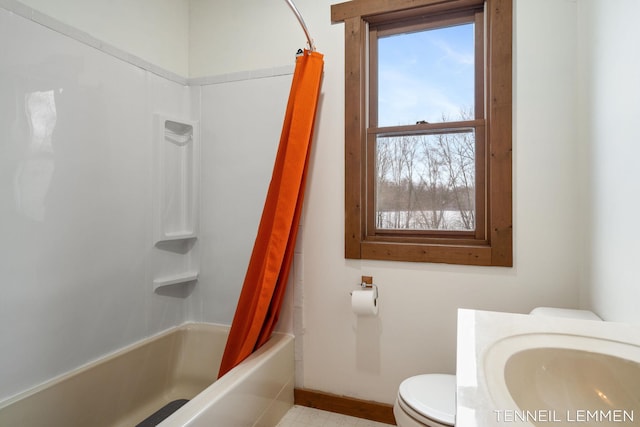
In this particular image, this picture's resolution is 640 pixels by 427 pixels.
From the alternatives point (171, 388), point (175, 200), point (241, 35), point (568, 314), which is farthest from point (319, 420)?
point (241, 35)

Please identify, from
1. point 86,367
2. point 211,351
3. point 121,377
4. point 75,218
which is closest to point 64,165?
point 75,218

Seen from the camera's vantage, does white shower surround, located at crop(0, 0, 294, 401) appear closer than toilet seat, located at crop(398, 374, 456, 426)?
No

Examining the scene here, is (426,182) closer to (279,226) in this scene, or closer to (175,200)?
(279,226)

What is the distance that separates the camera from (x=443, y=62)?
1.79m

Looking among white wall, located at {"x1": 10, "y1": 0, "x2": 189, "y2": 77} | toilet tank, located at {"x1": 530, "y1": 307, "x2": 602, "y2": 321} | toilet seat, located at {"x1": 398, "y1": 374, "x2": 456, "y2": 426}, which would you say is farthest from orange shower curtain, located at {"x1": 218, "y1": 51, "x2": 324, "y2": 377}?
toilet tank, located at {"x1": 530, "y1": 307, "x2": 602, "y2": 321}

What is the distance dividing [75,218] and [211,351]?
3.55 ft

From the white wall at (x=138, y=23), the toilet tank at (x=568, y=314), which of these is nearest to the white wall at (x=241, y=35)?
the white wall at (x=138, y=23)

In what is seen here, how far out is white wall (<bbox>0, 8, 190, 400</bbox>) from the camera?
1.32m

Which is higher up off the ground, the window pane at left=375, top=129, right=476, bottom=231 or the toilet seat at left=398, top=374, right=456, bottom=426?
the window pane at left=375, top=129, right=476, bottom=231

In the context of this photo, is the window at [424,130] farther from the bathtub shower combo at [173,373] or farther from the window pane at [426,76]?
the bathtub shower combo at [173,373]

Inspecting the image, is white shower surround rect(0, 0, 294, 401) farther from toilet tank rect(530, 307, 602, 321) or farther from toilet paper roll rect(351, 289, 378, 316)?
toilet tank rect(530, 307, 602, 321)

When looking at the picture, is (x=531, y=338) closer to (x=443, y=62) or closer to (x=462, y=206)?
(x=462, y=206)

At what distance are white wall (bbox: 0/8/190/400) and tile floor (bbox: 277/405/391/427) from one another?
926mm

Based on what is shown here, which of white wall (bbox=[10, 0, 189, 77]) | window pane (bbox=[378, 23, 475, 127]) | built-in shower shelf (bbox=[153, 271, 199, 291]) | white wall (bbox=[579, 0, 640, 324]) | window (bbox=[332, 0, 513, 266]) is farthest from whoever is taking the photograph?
built-in shower shelf (bbox=[153, 271, 199, 291])
